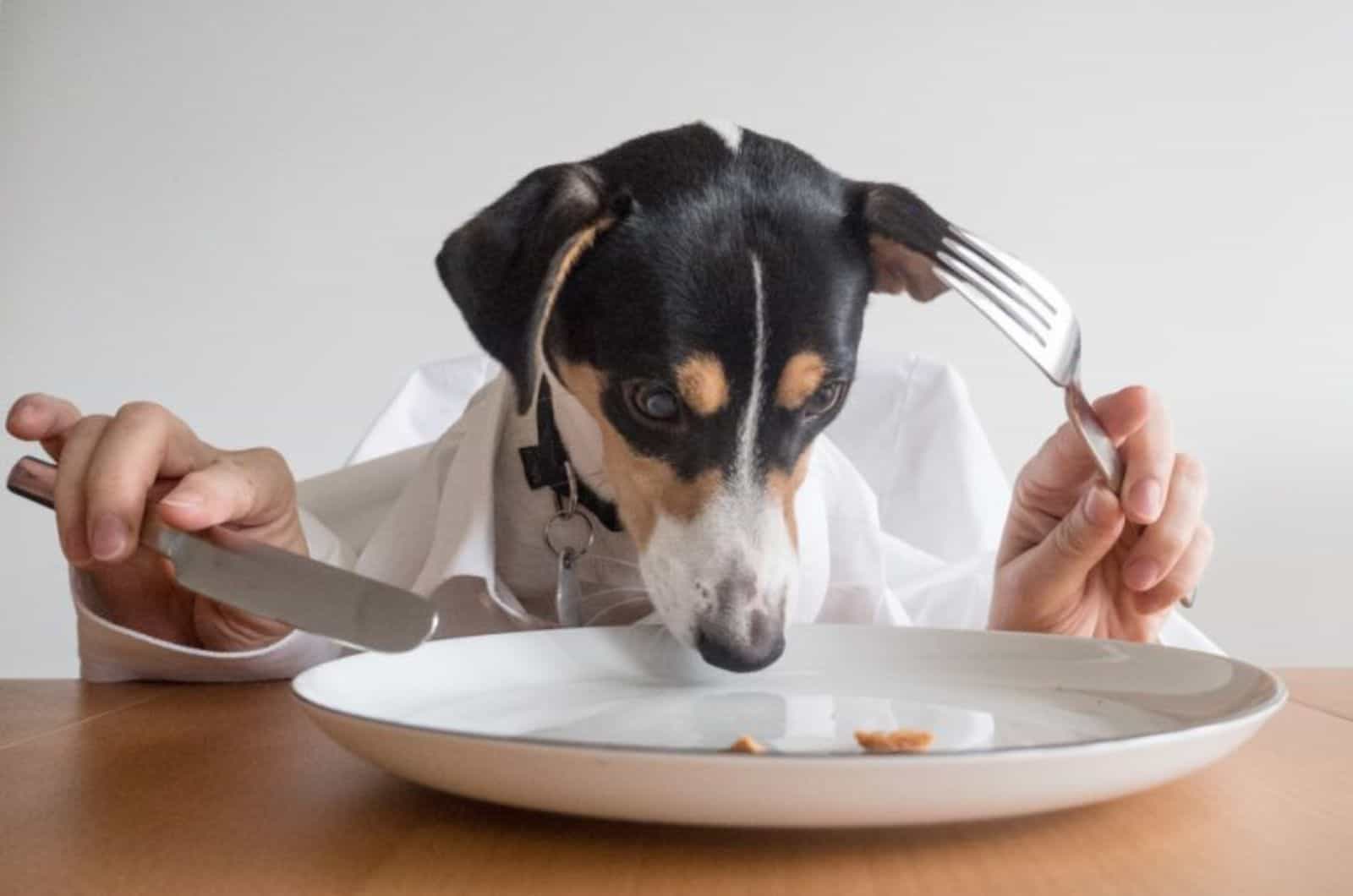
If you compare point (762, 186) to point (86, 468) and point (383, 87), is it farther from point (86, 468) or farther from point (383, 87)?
point (383, 87)

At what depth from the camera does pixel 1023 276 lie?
36.6 inches

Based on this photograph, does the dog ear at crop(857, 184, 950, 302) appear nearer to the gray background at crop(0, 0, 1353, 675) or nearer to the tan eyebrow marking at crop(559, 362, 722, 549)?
the tan eyebrow marking at crop(559, 362, 722, 549)

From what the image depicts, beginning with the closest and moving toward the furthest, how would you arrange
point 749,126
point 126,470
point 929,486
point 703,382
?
point 126,470
point 703,382
point 929,486
point 749,126

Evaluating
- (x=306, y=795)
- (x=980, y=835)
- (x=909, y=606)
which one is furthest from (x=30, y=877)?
(x=909, y=606)

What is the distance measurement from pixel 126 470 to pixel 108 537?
0.18ft

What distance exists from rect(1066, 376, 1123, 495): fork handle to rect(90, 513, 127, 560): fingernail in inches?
23.5

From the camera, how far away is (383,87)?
108 inches

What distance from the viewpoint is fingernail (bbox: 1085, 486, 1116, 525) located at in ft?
3.37

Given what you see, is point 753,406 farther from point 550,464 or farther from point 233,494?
point 233,494

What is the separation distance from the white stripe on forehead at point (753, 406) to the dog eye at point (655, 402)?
50mm

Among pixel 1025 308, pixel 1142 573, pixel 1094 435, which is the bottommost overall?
pixel 1142 573

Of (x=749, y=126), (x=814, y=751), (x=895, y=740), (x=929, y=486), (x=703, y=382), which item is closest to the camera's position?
(x=814, y=751)

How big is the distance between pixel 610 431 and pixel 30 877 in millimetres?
634

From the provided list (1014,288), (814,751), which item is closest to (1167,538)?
(1014,288)
